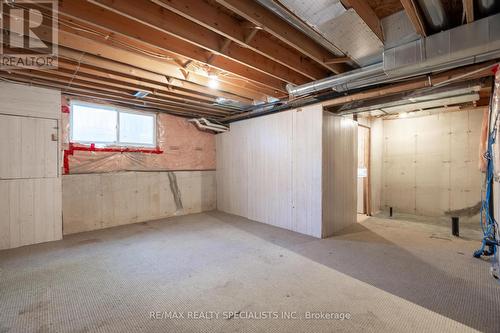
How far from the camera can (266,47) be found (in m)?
2.37

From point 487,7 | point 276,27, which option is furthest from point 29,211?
point 487,7

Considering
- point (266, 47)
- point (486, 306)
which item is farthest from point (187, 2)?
point (486, 306)

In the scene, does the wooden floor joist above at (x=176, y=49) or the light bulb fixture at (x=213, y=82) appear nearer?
the wooden floor joist above at (x=176, y=49)

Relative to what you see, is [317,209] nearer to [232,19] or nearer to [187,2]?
[232,19]

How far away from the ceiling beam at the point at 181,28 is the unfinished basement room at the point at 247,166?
2cm

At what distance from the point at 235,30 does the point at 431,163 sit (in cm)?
514

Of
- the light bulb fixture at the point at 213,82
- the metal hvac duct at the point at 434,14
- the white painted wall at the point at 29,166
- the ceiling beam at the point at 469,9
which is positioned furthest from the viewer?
the white painted wall at the point at 29,166

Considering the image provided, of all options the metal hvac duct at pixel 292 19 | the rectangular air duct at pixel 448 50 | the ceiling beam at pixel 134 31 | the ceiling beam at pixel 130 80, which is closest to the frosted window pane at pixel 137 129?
the ceiling beam at pixel 130 80

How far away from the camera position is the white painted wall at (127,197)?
3922mm

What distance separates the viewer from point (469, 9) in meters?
1.64

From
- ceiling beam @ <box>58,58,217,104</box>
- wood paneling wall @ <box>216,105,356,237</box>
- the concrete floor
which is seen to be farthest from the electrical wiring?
ceiling beam @ <box>58,58,217,104</box>

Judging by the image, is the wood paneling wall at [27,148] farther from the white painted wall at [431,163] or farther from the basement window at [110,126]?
the white painted wall at [431,163]

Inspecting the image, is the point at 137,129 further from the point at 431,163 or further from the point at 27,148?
the point at 431,163

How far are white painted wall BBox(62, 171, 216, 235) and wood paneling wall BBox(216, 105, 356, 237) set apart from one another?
0.69 metres
